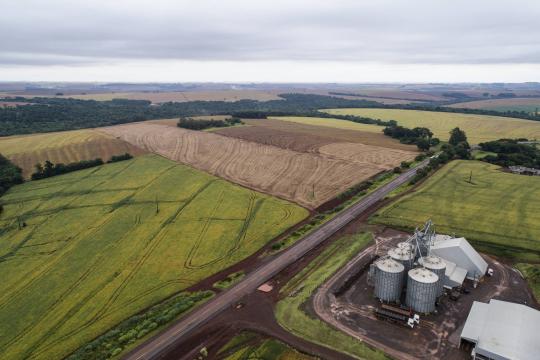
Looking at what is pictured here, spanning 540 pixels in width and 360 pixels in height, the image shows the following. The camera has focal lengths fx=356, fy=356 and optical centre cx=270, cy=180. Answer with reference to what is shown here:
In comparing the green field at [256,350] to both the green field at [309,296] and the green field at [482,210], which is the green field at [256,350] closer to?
the green field at [309,296]

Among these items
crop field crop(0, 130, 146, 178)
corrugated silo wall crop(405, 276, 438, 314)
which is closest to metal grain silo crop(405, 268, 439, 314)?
corrugated silo wall crop(405, 276, 438, 314)

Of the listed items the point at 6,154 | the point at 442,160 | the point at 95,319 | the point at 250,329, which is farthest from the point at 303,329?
the point at 6,154

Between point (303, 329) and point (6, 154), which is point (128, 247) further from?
point (6, 154)

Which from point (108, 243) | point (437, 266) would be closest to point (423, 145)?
point (437, 266)

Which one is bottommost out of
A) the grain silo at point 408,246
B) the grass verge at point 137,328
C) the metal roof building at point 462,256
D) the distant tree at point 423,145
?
the grass verge at point 137,328

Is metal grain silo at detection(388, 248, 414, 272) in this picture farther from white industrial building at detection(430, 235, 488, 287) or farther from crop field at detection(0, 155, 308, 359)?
crop field at detection(0, 155, 308, 359)

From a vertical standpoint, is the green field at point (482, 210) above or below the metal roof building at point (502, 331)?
above

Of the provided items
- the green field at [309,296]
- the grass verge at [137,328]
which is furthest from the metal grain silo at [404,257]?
the grass verge at [137,328]
